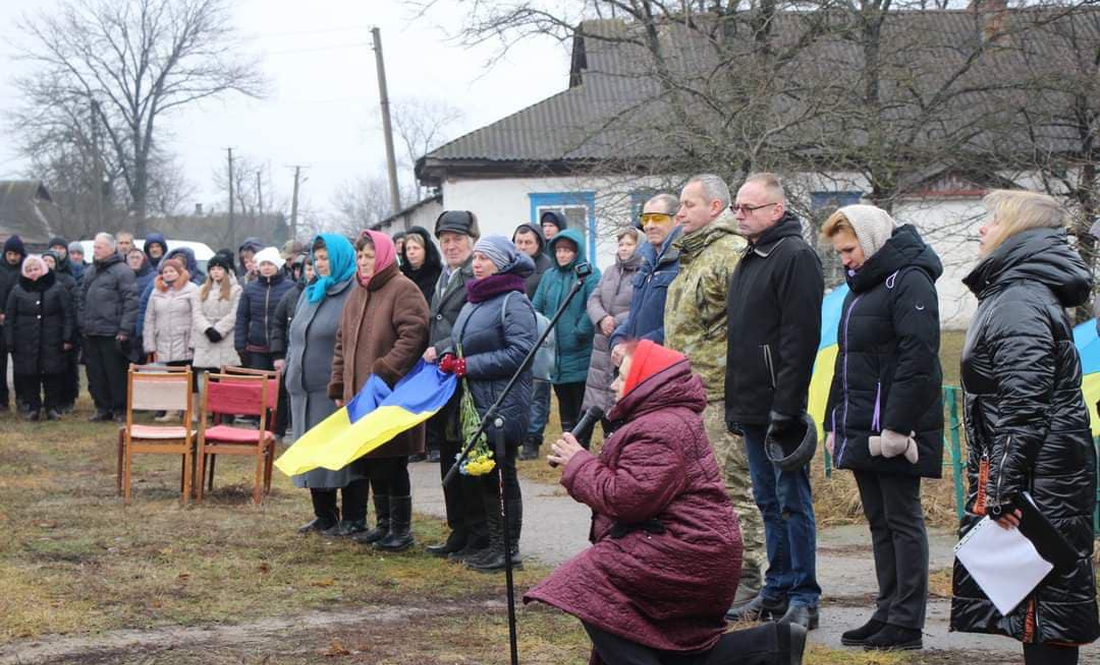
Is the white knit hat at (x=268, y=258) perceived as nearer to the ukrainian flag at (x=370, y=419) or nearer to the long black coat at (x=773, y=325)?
the ukrainian flag at (x=370, y=419)

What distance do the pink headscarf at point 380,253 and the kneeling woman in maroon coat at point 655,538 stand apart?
4.20 m

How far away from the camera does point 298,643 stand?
21.8 ft

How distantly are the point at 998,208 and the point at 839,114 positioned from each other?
8655mm

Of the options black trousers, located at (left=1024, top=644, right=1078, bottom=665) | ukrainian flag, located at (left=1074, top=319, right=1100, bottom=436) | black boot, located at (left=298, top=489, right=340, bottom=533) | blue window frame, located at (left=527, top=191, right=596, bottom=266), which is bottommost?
black boot, located at (left=298, top=489, right=340, bottom=533)

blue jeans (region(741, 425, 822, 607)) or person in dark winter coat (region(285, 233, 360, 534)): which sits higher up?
person in dark winter coat (region(285, 233, 360, 534))

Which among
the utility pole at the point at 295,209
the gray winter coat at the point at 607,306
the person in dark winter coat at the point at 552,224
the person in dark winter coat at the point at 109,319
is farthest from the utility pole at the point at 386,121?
the utility pole at the point at 295,209

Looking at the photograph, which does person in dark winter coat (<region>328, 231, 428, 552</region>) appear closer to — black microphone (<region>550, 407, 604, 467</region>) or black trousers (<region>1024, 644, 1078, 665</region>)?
black microphone (<region>550, 407, 604, 467</region>)

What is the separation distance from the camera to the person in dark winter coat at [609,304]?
36.7ft

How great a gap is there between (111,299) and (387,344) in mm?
9061

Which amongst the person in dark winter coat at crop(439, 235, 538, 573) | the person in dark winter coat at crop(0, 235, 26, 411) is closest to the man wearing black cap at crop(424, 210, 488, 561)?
the person in dark winter coat at crop(439, 235, 538, 573)

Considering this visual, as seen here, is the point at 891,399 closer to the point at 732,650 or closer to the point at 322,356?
the point at 732,650

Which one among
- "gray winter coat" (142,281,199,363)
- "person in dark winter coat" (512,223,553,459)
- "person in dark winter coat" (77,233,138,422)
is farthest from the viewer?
"person in dark winter coat" (77,233,138,422)

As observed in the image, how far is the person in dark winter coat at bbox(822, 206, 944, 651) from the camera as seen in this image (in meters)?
6.09

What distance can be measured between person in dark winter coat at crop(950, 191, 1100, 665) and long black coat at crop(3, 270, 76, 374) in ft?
47.0
